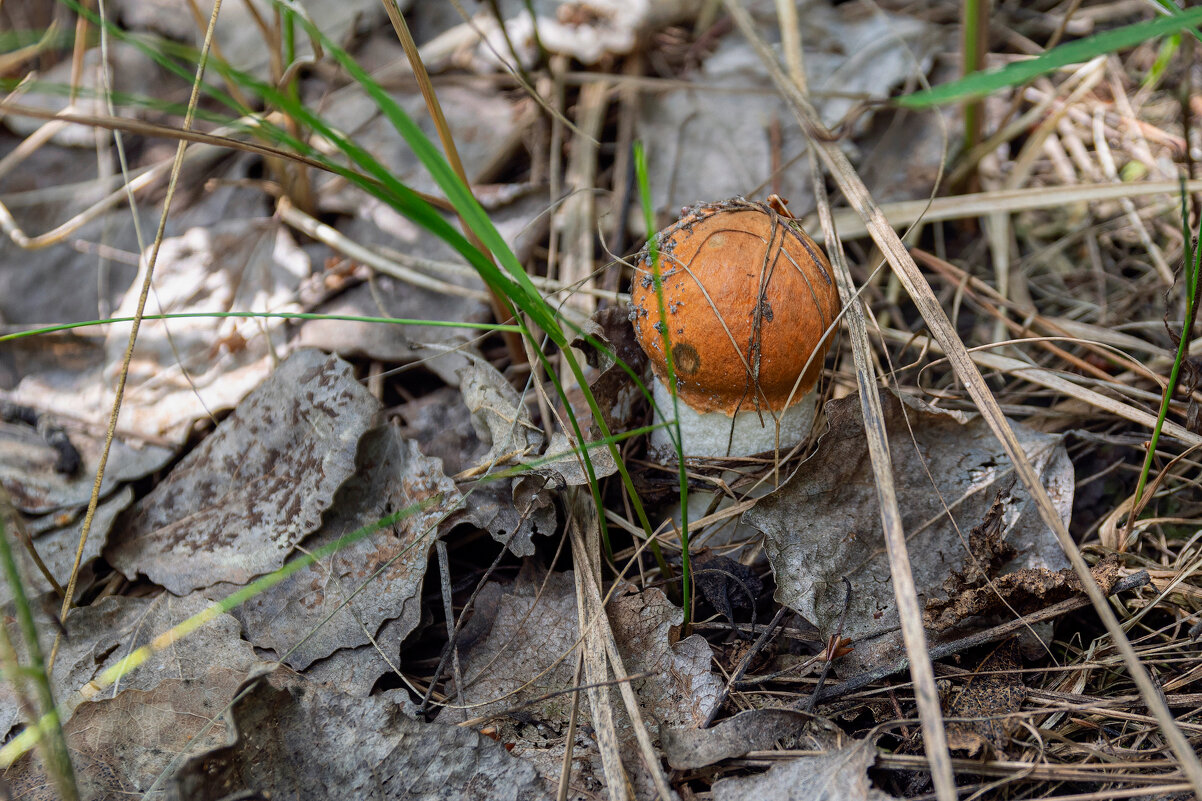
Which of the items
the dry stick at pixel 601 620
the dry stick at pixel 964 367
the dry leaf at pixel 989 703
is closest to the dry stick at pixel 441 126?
the dry stick at pixel 601 620

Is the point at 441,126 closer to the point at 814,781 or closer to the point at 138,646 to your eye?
the point at 138,646

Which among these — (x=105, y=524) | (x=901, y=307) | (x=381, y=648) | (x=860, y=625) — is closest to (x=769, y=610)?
(x=860, y=625)

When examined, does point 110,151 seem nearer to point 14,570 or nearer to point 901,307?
point 14,570

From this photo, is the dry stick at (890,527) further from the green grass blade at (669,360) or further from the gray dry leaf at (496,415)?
the gray dry leaf at (496,415)

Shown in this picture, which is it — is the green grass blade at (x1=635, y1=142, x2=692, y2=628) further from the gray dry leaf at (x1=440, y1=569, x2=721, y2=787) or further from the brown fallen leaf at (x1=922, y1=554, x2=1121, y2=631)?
the brown fallen leaf at (x1=922, y1=554, x2=1121, y2=631)

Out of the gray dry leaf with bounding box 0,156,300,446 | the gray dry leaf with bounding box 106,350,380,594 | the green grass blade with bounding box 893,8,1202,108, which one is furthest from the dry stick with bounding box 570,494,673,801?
the green grass blade with bounding box 893,8,1202,108

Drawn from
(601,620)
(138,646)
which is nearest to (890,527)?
(601,620)
